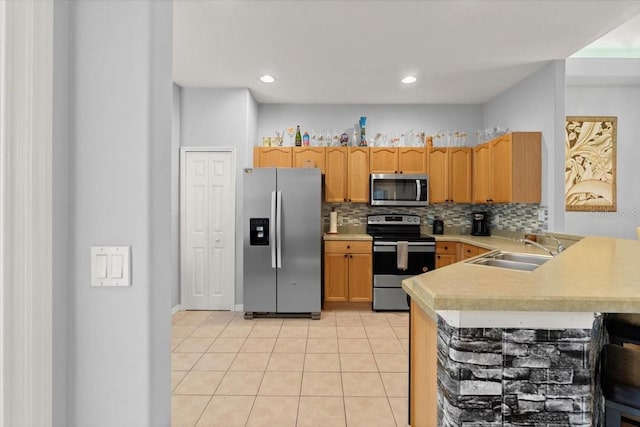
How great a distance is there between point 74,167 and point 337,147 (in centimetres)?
404

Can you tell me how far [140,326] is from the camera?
105cm

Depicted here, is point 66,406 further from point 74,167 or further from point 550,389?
point 550,389

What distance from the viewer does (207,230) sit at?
448 centimetres

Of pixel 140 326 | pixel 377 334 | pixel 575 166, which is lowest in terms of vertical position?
pixel 377 334

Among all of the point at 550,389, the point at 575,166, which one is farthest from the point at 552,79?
the point at 550,389

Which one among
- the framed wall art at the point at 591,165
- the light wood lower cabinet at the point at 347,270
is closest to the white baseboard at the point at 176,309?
the light wood lower cabinet at the point at 347,270

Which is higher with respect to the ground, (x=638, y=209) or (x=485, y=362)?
(x=638, y=209)

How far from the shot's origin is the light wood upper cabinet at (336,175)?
16.0 feet

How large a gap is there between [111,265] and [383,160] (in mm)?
4214

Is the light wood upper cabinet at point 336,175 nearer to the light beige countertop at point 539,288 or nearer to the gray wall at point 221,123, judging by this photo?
the gray wall at point 221,123

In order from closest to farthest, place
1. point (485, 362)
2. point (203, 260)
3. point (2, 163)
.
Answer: point (2, 163) → point (485, 362) → point (203, 260)

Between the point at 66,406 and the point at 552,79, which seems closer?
the point at 66,406

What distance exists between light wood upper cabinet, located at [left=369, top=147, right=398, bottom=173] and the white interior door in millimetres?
1919

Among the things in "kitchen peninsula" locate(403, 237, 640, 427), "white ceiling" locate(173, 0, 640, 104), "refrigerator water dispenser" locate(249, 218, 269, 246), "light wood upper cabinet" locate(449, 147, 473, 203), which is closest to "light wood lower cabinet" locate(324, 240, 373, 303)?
"refrigerator water dispenser" locate(249, 218, 269, 246)
